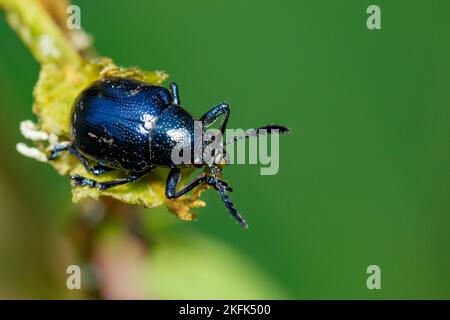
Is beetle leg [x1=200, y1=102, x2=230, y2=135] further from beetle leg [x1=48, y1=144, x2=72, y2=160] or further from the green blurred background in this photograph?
beetle leg [x1=48, y1=144, x2=72, y2=160]

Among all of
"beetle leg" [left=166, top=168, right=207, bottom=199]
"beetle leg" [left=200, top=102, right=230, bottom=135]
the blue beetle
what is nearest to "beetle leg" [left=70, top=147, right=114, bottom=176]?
the blue beetle

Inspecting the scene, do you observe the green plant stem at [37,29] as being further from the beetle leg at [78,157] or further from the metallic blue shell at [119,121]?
the beetle leg at [78,157]

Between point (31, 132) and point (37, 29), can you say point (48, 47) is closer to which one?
point (37, 29)

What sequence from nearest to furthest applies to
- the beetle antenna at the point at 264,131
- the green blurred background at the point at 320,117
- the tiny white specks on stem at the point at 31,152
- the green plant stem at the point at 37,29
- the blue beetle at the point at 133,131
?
1. the green plant stem at the point at 37,29
2. the tiny white specks on stem at the point at 31,152
3. the blue beetle at the point at 133,131
4. the beetle antenna at the point at 264,131
5. the green blurred background at the point at 320,117

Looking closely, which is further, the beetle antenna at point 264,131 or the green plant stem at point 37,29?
the beetle antenna at point 264,131

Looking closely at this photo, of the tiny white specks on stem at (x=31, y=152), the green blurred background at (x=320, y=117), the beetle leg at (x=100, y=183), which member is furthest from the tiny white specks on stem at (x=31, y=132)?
the green blurred background at (x=320, y=117)
